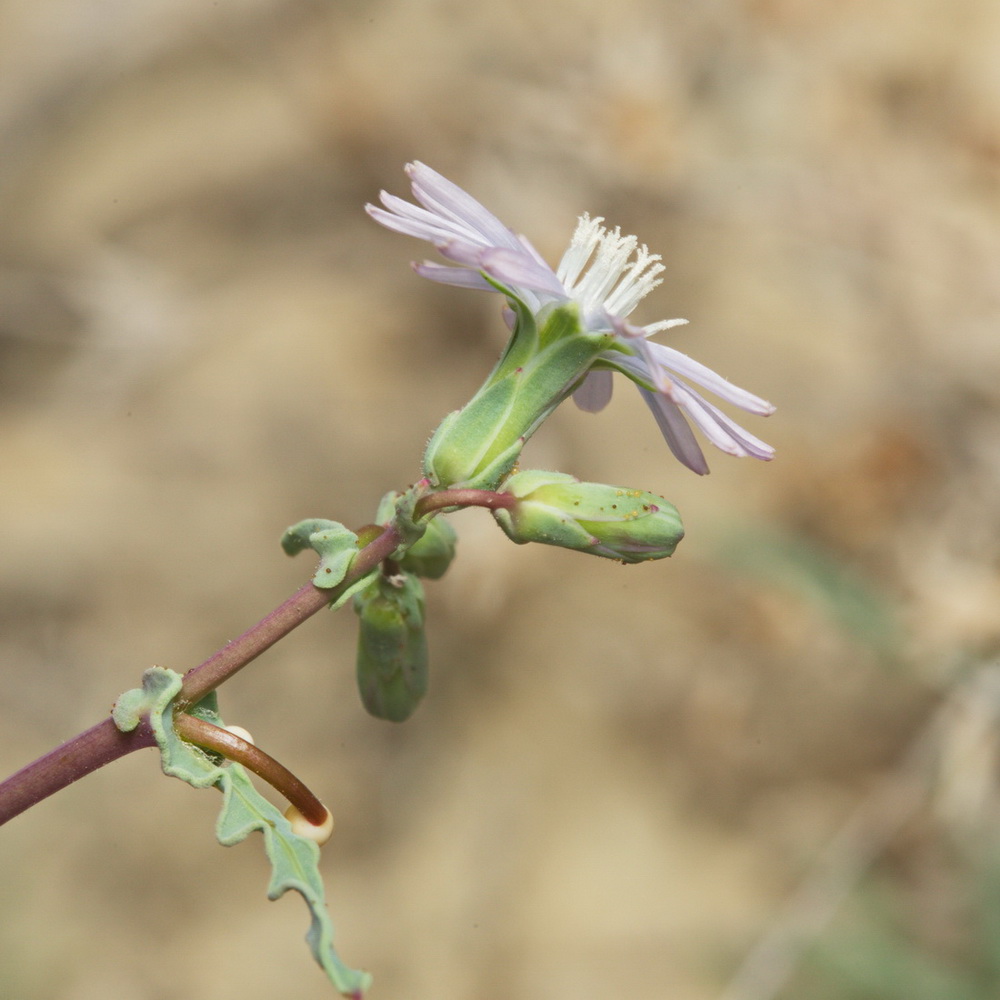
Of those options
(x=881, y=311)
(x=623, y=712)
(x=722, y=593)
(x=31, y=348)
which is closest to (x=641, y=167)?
(x=881, y=311)

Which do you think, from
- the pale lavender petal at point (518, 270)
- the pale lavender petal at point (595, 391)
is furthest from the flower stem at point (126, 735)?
the pale lavender petal at point (595, 391)

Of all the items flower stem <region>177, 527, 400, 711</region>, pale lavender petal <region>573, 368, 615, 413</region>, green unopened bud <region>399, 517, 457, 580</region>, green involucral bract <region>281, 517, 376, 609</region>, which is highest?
pale lavender petal <region>573, 368, 615, 413</region>

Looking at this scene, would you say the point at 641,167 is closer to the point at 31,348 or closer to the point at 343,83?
the point at 343,83

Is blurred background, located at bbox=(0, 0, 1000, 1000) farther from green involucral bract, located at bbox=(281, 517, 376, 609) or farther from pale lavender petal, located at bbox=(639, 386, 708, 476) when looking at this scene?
green involucral bract, located at bbox=(281, 517, 376, 609)

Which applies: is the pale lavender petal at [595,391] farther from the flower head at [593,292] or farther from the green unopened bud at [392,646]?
the green unopened bud at [392,646]

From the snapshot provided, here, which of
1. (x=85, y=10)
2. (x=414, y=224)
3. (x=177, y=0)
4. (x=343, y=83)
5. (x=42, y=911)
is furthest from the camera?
(x=343, y=83)

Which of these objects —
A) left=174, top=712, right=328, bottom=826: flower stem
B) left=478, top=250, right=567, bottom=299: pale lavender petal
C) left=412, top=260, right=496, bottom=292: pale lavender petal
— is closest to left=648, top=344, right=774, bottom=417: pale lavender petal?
left=478, top=250, right=567, bottom=299: pale lavender petal

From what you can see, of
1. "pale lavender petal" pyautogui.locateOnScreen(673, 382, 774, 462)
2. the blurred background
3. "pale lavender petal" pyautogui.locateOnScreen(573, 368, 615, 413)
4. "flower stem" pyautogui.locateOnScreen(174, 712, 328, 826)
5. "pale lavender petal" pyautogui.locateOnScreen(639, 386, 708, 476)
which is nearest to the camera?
"flower stem" pyautogui.locateOnScreen(174, 712, 328, 826)
